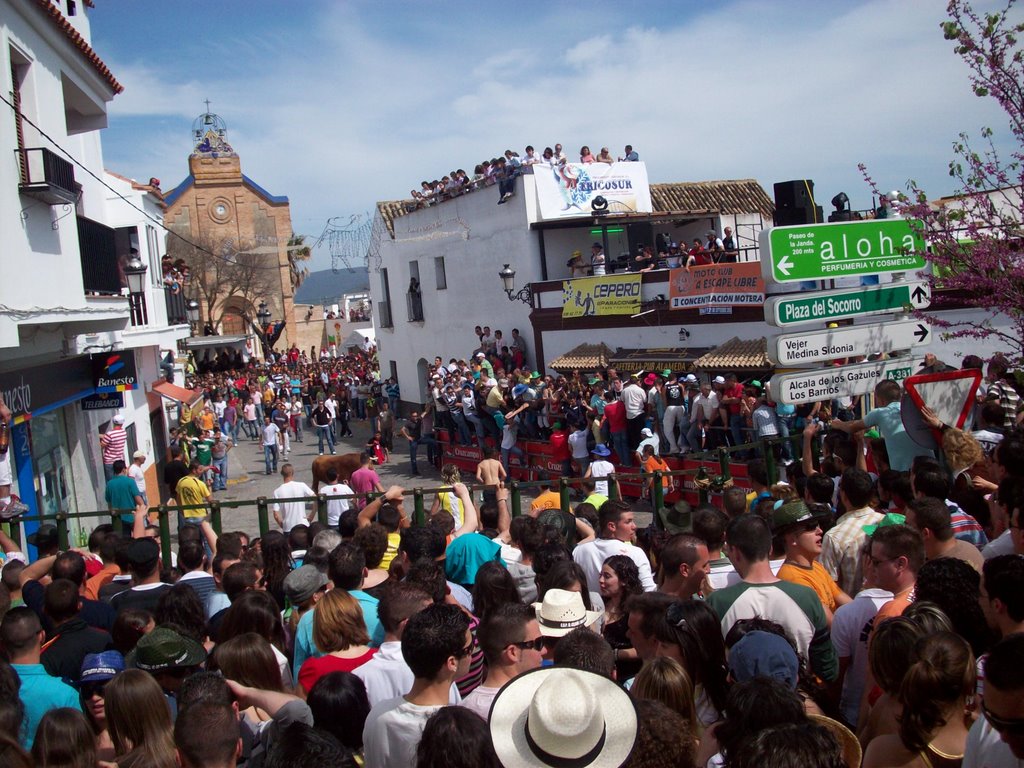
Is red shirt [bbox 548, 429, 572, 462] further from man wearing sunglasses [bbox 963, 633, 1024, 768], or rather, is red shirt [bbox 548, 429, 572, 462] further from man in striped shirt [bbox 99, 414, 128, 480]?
man wearing sunglasses [bbox 963, 633, 1024, 768]

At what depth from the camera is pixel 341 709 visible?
3.93m

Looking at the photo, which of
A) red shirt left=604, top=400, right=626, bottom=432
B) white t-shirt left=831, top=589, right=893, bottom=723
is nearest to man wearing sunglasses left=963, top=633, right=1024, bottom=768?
white t-shirt left=831, top=589, right=893, bottom=723

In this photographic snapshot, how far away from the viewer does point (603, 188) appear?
Answer: 85.0 ft

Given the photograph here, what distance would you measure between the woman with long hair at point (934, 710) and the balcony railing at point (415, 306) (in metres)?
29.6

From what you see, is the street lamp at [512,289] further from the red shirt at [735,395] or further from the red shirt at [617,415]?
the red shirt at [735,395]

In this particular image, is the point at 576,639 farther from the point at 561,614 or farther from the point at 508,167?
the point at 508,167

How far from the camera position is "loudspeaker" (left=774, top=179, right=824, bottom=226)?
9406mm

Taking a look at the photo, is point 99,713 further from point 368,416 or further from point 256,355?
point 256,355

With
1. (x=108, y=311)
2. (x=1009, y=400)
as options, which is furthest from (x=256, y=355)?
(x=1009, y=400)

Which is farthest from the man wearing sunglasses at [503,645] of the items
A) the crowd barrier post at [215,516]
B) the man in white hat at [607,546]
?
the crowd barrier post at [215,516]

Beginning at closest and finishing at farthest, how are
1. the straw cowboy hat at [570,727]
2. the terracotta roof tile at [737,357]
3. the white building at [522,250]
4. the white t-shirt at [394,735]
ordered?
the straw cowboy hat at [570,727] < the white t-shirt at [394,735] < the terracotta roof tile at [737,357] < the white building at [522,250]

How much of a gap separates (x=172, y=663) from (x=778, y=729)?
295 cm

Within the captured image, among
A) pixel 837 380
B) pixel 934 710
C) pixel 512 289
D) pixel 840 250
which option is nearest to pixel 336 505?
pixel 837 380

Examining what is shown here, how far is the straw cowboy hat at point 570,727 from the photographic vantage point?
10.1 ft
